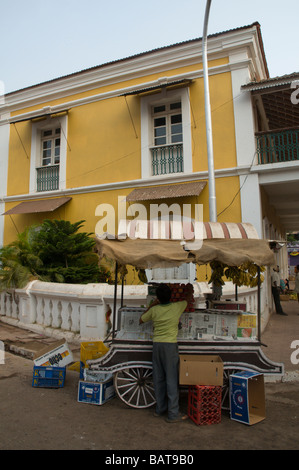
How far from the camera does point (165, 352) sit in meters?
3.89

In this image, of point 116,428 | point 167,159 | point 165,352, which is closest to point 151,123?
point 167,159

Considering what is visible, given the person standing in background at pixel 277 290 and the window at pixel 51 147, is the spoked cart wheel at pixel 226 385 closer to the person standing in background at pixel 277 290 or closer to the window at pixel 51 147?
the person standing in background at pixel 277 290

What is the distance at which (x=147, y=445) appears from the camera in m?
3.21

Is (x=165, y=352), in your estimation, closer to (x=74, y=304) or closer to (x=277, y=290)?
(x=74, y=304)

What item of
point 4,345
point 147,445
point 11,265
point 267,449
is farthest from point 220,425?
point 11,265

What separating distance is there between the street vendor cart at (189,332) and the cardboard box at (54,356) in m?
1.03

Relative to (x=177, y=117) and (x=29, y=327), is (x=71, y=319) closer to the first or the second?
(x=29, y=327)

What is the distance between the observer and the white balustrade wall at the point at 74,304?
638 centimetres

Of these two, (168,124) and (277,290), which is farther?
(168,124)

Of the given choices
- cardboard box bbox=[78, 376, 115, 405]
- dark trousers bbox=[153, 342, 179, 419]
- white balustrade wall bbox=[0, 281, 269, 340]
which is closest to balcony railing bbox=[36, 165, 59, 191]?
white balustrade wall bbox=[0, 281, 269, 340]

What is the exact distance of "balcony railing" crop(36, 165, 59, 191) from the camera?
1261 centimetres

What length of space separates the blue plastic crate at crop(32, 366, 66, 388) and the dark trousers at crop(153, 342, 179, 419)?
158 cm

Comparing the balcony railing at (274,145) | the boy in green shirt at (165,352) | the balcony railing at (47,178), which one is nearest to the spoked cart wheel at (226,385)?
the boy in green shirt at (165,352)

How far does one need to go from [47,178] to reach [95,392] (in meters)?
10.1
